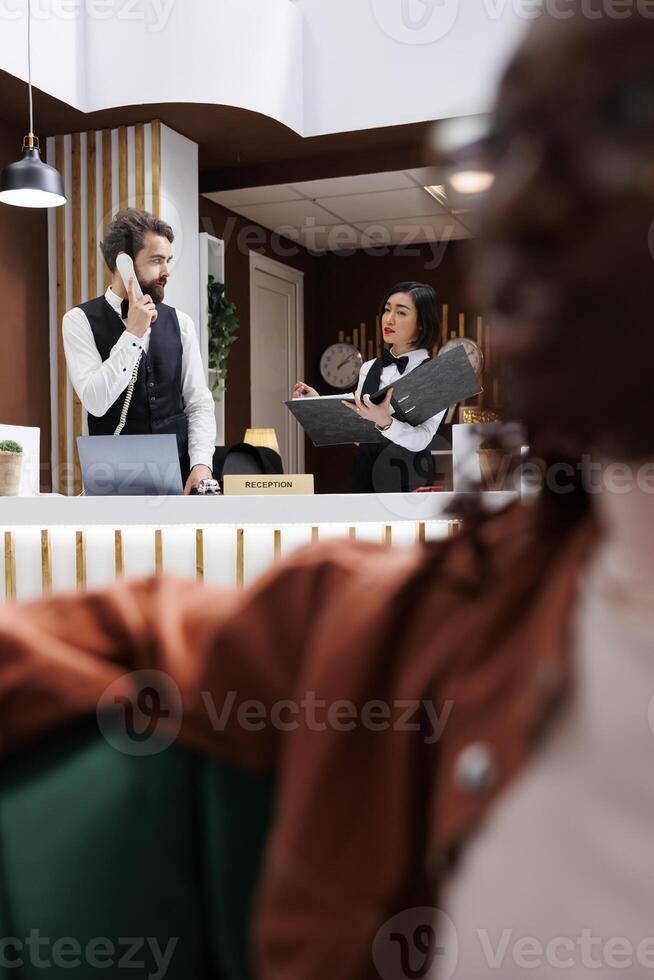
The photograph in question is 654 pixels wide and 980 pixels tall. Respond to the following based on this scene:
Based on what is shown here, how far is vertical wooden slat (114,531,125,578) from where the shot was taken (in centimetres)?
226

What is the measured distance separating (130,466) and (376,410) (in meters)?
0.81

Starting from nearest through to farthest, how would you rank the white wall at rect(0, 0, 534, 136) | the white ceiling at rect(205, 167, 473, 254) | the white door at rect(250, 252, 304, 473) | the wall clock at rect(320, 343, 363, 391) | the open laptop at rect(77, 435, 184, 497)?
the open laptop at rect(77, 435, 184, 497)
the white wall at rect(0, 0, 534, 136)
the white ceiling at rect(205, 167, 473, 254)
the white door at rect(250, 252, 304, 473)
the wall clock at rect(320, 343, 363, 391)

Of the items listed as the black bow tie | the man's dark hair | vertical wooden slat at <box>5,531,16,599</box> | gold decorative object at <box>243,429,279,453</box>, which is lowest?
vertical wooden slat at <box>5,531,16,599</box>

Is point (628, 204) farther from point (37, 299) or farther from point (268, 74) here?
point (37, 299)

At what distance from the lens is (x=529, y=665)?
1.52ft

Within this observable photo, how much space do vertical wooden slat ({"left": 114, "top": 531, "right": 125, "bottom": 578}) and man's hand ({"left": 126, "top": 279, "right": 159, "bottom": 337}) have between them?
50.6 inches

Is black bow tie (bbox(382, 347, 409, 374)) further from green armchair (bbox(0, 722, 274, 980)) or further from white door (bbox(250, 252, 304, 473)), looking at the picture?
green armchair (bbox(0, 722, 274, 980))

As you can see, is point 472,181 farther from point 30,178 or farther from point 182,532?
point 30,178

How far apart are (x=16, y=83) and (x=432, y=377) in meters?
3.12

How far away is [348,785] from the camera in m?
0.52

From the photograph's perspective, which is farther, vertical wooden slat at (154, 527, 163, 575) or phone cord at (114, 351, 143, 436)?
phone cord at (114, 351, 143, 436)

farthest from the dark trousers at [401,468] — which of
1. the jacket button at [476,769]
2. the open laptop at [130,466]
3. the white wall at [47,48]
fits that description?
the jacket button at [476,769]

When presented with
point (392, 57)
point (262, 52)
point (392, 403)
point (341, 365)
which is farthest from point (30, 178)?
point (341, 365)

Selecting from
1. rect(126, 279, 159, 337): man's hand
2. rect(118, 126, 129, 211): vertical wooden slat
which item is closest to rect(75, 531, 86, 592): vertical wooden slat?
rect(126, 279, 159, 337): man's hand
